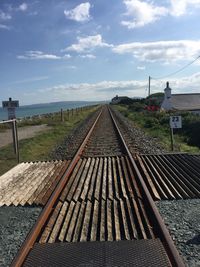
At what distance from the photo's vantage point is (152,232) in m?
Answer: 5.30

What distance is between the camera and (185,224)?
5.62m

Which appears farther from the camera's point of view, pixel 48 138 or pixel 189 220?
pixel 48 138

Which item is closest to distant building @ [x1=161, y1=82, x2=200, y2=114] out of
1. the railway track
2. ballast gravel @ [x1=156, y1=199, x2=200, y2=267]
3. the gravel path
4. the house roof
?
the house roof

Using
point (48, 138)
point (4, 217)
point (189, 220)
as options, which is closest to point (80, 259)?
point (189, 220)

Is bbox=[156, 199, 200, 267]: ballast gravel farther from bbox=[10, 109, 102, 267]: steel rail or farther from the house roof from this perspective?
the house roof

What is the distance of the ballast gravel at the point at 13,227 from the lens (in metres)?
4.92

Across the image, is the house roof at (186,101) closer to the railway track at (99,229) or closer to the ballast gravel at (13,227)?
the railway track at (99,229)

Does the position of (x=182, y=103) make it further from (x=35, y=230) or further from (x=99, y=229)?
(x=35, y=230)

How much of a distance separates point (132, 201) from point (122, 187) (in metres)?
1.01

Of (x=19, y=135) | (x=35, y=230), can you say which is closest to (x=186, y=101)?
(x=19, y=135)

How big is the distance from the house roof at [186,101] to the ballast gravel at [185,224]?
5009cm

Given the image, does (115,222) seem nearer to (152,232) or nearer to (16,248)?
(152,232)

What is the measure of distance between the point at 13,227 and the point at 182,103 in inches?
2153

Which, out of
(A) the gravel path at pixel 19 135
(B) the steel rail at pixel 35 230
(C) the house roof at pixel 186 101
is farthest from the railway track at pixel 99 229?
(C) the house roof at pixel 186 101
